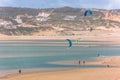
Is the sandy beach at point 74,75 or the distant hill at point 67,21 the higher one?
the distant hill at point 67,21

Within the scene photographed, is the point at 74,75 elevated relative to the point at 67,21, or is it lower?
lower

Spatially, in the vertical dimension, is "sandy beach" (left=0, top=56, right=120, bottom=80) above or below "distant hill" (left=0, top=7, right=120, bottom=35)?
below

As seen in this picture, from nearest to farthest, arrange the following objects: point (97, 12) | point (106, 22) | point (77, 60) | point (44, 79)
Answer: point (44, 79)
point (77, 60)
point (106, 22)
point (97, 12)

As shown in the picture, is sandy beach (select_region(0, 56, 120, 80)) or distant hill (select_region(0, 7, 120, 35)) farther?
distant hill (select_region(0, 7, 120, 35))

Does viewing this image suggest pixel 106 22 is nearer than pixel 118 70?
No

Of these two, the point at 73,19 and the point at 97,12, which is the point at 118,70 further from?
the point at 97,12

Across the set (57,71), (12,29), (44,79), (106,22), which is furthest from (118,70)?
(106,22)

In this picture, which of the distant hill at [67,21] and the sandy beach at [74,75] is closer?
the sandy beach at [74,75]

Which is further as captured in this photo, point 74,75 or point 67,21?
point 67,21
